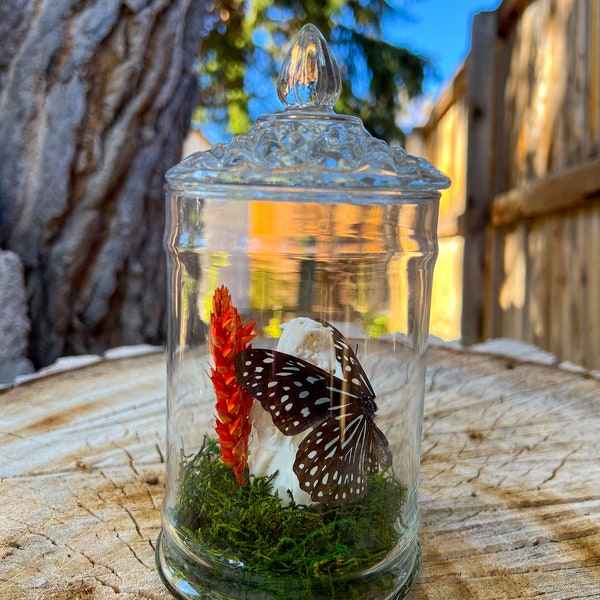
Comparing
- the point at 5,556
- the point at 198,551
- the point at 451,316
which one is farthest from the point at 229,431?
the point at 451,316

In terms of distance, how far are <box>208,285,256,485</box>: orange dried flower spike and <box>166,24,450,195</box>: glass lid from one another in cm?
15

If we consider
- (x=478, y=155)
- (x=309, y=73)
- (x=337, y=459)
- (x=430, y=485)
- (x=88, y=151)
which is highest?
(x=478, y=155)

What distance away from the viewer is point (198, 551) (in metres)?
0.71

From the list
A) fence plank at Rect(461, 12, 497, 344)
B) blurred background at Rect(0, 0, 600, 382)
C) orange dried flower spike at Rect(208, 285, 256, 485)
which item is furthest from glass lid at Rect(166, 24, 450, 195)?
fence plank at Rect(461, 12, 497, 344)

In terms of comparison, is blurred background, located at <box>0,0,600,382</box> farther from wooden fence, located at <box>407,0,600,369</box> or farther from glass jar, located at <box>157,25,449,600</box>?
glass jar, located at <box>157,25,449,600</box>

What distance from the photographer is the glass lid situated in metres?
0.64

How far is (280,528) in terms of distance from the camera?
2.26 ft

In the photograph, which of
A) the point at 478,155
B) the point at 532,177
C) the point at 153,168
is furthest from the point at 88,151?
the point at 478,155

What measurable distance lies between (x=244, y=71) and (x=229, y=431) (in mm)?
4334

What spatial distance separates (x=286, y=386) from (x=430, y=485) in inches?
20.1

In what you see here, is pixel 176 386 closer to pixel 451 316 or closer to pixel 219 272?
pixel 219 272

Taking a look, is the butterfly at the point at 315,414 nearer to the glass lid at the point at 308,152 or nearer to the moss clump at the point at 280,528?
the moss clump at the point at 280,528

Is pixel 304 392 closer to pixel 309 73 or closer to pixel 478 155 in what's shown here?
pixel 309 73

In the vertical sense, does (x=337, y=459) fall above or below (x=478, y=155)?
below
